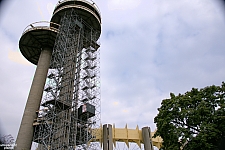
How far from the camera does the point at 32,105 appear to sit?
95.1 feet

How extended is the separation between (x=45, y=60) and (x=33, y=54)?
516 centimetres

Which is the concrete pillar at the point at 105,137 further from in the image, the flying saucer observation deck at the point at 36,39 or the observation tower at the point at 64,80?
the flying saucer observation deck at the point at 36,39

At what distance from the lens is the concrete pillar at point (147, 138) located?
2964 centimetres

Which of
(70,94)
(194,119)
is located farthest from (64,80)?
(194,119)

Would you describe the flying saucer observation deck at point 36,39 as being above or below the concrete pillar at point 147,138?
above

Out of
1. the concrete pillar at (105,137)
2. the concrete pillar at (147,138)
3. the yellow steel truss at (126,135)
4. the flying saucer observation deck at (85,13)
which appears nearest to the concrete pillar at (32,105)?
the flying saucer observation deck at (85,13)

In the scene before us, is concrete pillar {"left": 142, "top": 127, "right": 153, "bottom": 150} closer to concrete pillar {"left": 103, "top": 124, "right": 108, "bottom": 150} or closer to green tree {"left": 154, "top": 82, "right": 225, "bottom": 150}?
concrete pillar {"left": 103, "top": 124, "right": 108, "bottom": 150}

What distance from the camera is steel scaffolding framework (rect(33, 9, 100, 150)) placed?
23709 mm

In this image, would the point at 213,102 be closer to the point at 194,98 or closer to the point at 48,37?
the point at 194,98

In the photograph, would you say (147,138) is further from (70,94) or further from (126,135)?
(70,94)

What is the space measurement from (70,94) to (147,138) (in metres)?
13.8

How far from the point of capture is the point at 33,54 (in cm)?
3734

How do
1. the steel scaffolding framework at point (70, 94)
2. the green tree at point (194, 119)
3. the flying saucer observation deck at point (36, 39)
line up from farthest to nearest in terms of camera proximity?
the flying saucer observation deck at point (36, 39), the steel scaffolding framework at point (70, 94), the green tree at point (194, 119)

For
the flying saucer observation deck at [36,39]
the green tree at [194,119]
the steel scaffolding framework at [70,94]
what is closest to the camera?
the green tree at [194,119]
